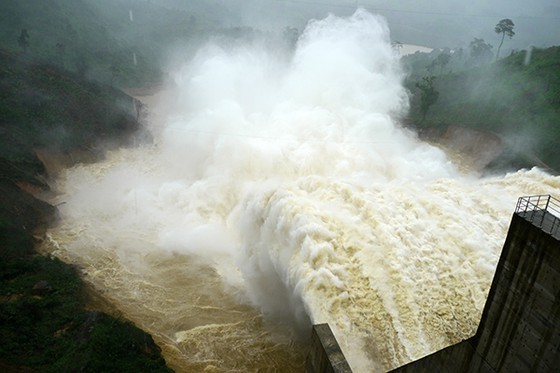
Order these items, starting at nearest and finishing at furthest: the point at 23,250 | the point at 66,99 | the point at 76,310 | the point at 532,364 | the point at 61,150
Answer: the point at 532,364 < the point at 76,310 < the point at 23,250 < the point at 61,150 < the point at 66,99

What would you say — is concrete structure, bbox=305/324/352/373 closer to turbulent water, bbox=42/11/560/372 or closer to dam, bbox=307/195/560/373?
dam, bbox=307/195/560/373

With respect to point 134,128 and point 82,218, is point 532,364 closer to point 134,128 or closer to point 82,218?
point 82,218

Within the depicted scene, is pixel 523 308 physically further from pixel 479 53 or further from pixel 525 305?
pixel 479 53

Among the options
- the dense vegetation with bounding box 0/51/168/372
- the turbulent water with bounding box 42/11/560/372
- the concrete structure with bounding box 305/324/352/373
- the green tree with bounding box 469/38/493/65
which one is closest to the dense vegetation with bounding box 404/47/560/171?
the turbulent water with bounding box 42/11/560/372

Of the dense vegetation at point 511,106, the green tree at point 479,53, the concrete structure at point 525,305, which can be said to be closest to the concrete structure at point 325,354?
the concrete structure at point 525,305

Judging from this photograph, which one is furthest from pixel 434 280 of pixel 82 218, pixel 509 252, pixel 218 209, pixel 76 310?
pixel 82 218

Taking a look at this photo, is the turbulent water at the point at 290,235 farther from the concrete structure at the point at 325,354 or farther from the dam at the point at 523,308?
the dam at the point at 523,308

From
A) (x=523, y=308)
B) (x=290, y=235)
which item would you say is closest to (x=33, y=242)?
(x=290, y=235)

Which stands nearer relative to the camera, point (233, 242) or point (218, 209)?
point (233, 242)
